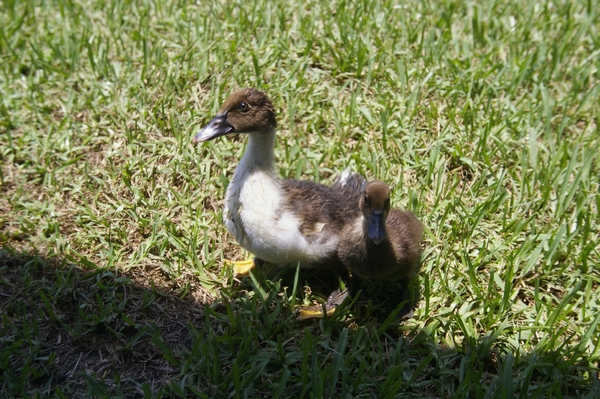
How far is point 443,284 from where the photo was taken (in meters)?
3.95

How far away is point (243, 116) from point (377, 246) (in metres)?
1.09

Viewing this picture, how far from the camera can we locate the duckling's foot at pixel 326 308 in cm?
382

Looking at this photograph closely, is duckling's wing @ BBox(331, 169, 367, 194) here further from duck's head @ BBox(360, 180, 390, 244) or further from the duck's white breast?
duck's head @ BBox(360, 180, 390, 244)

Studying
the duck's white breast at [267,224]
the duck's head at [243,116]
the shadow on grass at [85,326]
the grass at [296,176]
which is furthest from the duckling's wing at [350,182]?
the shadow on grass at [85,326]

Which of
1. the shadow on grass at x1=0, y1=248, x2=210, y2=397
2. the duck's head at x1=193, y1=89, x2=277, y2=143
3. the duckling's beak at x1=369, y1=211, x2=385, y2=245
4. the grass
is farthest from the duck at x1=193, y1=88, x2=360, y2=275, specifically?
the shadow on grass at x1=0, y1=248, x2=210, y2=397

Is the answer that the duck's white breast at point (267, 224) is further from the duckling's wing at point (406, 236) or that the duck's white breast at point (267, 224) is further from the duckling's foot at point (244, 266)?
the duckling's wing at point (406, 236)

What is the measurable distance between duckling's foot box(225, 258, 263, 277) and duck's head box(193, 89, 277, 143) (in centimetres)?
83

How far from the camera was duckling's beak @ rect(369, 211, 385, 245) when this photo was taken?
3459 mm

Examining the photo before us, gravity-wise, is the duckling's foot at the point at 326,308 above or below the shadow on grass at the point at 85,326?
above

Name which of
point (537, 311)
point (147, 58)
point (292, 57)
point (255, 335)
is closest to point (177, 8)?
point (147, 58)

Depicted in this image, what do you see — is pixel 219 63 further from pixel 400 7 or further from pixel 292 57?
pixel 400 7

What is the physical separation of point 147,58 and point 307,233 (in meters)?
2.31

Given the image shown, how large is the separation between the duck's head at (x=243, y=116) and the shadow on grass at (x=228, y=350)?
90 centimetres

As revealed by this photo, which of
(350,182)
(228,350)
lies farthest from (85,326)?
(350,182)
